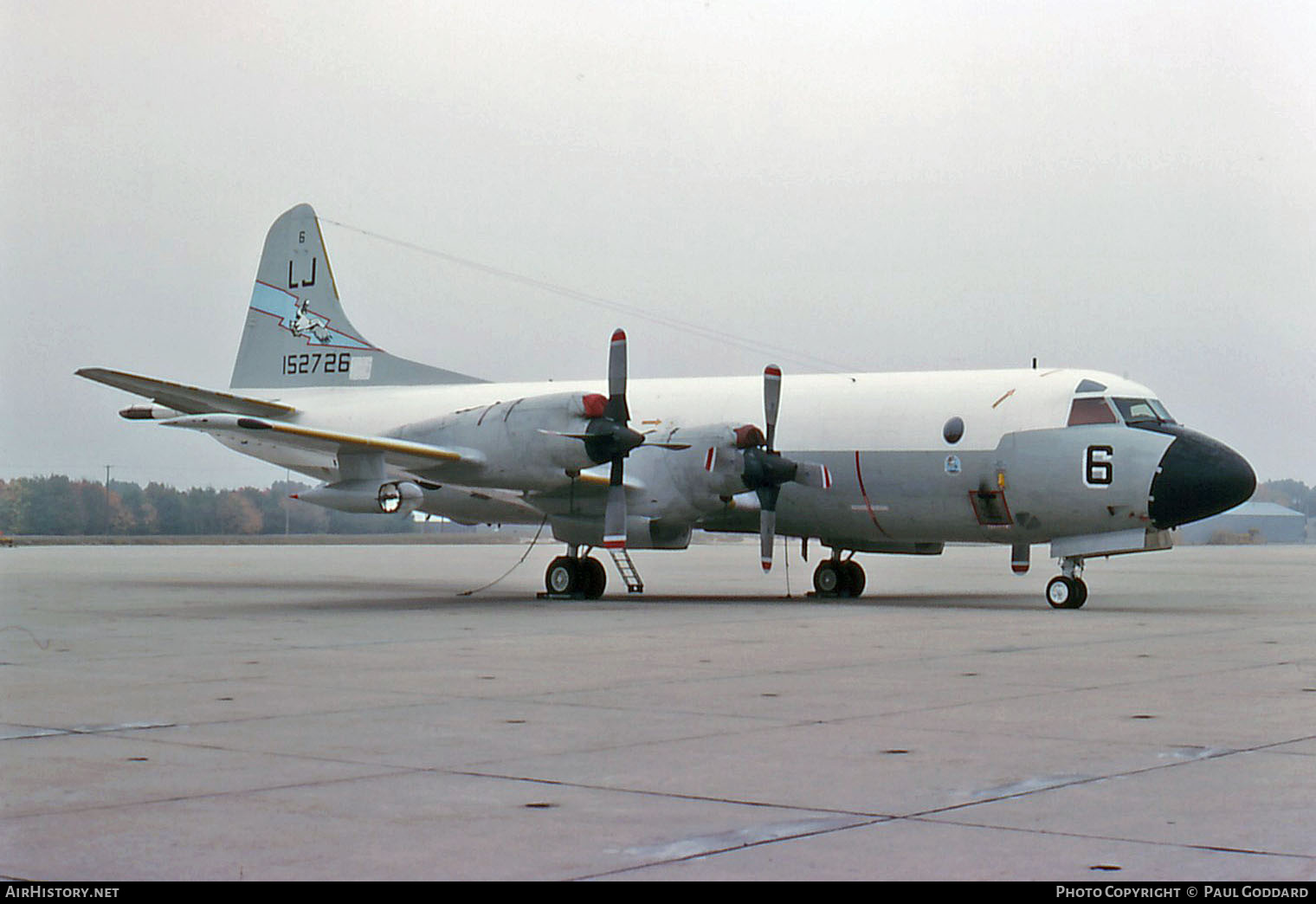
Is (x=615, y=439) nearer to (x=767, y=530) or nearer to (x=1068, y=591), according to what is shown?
(x=767, y=530)

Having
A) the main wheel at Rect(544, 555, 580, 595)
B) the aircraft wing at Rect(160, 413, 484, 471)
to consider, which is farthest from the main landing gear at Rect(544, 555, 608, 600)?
the aircraft wing at Rect(160, 413, 484, 471)

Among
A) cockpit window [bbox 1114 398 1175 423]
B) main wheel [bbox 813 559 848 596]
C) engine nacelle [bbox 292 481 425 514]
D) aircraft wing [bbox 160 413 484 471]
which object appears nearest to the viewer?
aircraft wing [bbox 160 413 484 471]

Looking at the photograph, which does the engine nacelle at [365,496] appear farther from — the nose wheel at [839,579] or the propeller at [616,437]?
the nose wheel at [839,579]

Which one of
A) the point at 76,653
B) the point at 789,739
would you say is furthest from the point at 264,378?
the point at 789,739

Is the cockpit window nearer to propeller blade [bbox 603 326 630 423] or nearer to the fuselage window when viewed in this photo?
the fuselage window

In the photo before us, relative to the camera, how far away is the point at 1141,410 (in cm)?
2197

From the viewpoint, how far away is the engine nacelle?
22062 mm

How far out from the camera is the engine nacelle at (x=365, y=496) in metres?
22.1

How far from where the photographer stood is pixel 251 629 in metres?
16.8

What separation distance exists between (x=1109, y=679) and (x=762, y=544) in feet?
37.9

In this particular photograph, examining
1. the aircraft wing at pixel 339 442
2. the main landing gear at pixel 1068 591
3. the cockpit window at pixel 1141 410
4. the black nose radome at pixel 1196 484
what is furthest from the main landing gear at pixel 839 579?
the aircraft wing at pixel 339 442

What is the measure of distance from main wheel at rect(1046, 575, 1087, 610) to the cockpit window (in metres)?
2.53

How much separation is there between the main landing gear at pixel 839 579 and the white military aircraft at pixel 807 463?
0.04 meters

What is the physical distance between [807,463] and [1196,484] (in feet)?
20.5
